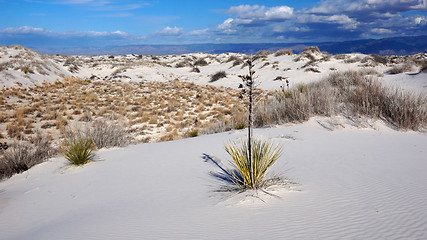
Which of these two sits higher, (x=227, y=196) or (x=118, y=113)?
(x=118, y=113)

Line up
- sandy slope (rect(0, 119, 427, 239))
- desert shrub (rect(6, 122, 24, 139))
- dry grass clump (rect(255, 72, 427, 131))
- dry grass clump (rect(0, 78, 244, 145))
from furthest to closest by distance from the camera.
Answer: dry grass clump (rect(0, 78, 244, 145)) → desert shrub (rect(6, 122, 24, 139)) → dry grass clump (rect(255, 72, 427, 131)) → sandy slope (rect(0, 119, 427, 239))

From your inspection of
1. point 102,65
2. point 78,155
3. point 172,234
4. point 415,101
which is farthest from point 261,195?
point 102,65

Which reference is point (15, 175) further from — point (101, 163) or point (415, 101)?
point (415, 101)

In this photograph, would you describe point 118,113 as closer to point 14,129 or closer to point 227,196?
point 14,129

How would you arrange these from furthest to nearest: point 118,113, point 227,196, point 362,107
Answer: point 118,113 < point 362,107 < point 227,196

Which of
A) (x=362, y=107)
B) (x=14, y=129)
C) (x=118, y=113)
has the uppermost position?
(x=362, y=107)

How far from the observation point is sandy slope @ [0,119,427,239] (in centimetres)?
221

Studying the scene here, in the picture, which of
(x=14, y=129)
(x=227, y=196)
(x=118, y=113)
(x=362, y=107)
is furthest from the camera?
(x=118, y=113)

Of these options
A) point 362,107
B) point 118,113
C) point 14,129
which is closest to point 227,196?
point 362,107

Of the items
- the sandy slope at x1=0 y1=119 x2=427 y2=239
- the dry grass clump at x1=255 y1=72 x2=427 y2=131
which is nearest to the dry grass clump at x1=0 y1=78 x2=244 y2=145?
the sandy slope at x1=0 y1=119 x2=427 y2=239

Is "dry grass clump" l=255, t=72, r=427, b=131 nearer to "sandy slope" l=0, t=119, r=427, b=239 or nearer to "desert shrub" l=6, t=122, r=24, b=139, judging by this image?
"sandy slope" l=0, t=119, r=427, b=239

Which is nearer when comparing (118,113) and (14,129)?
(14,129)

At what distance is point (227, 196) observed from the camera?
3.00m

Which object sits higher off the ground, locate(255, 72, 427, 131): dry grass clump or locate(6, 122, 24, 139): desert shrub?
locate(255, 72, 427, 131): dry grass clump
